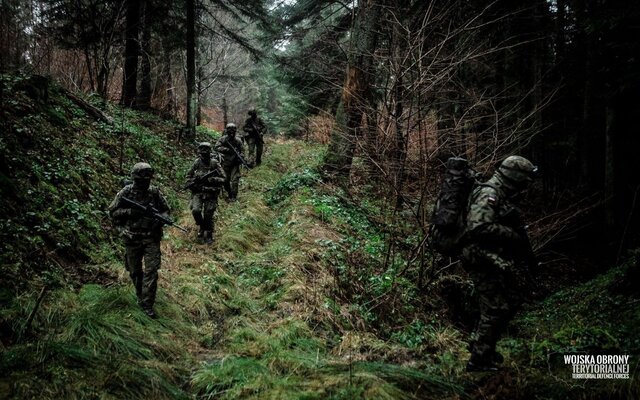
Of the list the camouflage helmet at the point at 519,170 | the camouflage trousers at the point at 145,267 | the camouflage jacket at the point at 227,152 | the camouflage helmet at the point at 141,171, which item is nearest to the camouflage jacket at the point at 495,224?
the camouflage helmet at the point at 519,170

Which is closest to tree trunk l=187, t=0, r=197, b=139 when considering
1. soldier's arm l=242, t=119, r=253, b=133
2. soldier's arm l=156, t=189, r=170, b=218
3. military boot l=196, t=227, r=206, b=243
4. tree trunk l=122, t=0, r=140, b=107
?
tree trunk l=122, t=0, r=140, b=107

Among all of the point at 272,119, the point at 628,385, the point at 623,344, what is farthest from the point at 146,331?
the point at 272,119

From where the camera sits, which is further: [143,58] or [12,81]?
[143,58]

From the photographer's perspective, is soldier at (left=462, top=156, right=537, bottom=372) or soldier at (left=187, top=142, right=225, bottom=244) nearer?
soldier at (left=462, top=156, right=537, bottom=372)

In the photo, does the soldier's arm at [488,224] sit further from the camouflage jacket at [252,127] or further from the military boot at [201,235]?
the camouflage jacket at [252,127]

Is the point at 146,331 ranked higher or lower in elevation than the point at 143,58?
lower

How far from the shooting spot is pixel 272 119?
3409 cm

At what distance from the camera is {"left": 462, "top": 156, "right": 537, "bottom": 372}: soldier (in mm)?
3619

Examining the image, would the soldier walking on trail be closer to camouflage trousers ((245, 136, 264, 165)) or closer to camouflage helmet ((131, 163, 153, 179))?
camouflage trousers ((245, 136, 264, 165))

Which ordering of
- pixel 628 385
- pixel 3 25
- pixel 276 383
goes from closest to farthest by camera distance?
1. pixel 628 385
2. pixel 276 383
3. pixel 3 25

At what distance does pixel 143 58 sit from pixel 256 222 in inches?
391

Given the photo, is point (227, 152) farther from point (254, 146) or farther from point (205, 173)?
point (254, 146)

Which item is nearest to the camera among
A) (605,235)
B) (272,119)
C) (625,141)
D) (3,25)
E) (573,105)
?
(3,25)

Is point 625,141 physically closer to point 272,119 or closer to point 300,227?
point 300,227
